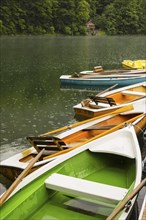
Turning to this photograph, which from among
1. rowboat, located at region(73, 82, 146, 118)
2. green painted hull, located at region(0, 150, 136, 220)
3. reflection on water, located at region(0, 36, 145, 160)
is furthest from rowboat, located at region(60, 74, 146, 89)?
green painted hull, located at region(0, 150, 136, 220)

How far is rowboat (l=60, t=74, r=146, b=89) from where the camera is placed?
28625 mm

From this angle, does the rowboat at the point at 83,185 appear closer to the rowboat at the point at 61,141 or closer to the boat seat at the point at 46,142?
the rowboat at the point at 61,141

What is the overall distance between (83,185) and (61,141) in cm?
318

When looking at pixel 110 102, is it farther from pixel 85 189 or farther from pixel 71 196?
pixel 85 189

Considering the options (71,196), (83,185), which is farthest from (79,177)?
(83,185)

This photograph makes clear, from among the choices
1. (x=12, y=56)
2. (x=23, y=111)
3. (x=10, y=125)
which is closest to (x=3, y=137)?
(x=10, y=125)

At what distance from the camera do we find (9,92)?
2784 centimetres

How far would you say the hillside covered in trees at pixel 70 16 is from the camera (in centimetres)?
9588

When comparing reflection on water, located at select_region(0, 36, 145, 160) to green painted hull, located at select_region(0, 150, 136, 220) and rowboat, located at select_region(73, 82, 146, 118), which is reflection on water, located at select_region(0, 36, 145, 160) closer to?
rowboat, located at select_region(73, 82, 146, 118)

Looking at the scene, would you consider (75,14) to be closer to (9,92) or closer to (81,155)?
(9,92)

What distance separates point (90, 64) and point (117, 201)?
36332 mm

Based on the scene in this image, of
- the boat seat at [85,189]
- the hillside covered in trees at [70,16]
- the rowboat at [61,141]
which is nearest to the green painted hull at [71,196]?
the boat seat at [85,189]

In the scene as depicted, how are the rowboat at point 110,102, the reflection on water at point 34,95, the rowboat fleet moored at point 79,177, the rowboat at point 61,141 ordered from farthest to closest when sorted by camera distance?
the reflection on water at point 34,95 → the rowboat at point 110,102 → the rowboat at point 61,141 → the rowboat fleet moored at point 79,177

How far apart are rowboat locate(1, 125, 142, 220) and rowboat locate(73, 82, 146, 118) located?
5.43 metres
